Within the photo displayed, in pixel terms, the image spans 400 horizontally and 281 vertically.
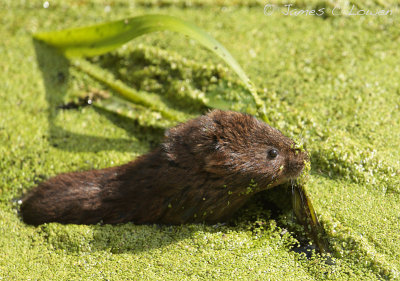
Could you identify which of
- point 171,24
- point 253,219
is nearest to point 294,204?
point 253,219

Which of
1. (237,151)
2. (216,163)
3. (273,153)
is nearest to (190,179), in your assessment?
(216,163)

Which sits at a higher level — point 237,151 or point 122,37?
point 122,37

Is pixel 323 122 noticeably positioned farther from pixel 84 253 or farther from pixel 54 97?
pixel 54 97

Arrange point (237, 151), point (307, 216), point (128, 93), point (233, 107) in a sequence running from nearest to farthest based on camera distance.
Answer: point (307, 216) → point (237, 151) → point (233, 107) → point (128, 93)

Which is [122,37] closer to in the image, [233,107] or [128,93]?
[128,93]

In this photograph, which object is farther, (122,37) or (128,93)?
(128,93)

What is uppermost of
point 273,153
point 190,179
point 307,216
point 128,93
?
point 128,93

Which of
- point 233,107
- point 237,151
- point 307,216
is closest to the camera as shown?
point 307,216

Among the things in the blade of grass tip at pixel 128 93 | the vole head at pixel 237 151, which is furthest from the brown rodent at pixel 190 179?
the blade of grass tip at pixel 128 93

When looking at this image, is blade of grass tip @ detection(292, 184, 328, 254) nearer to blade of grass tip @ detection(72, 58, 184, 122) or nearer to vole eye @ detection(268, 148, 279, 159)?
vole eye @ detection(268, 148, 279, 159)
